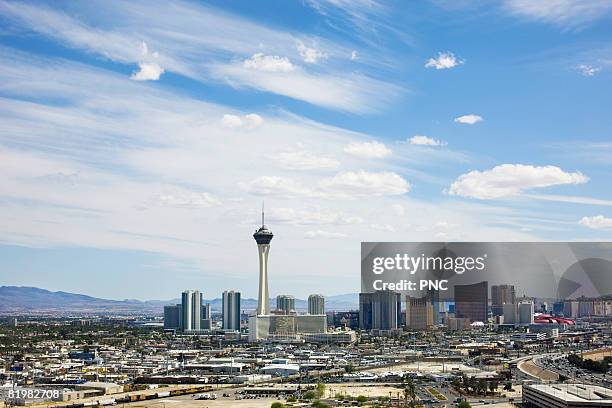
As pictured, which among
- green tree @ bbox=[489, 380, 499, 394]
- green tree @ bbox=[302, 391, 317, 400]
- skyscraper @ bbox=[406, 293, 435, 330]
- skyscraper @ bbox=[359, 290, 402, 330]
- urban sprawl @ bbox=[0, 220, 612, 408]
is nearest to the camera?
green tree @ bbox=[302, 391, 317, 400]

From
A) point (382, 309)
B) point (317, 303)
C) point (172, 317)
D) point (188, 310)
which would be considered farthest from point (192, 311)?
point (382, 309)

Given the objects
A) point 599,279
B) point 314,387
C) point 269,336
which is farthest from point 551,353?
point 599,279

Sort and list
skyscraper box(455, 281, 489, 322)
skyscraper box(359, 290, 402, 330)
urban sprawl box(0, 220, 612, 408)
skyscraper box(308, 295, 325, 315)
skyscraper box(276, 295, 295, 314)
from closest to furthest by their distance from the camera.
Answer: urban sprawl box(0, 220, 612, 408) → skyscraper box(359, 290, 402, 330) → skyscraper box(308, 295, 325, 315) → skyscraper box(276, 295, 295, 314) → skyscraper box(455, 281, 489, 322)

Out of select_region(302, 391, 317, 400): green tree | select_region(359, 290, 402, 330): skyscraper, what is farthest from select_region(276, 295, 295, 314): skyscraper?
select_region(302, 391, 317, 400): green tree

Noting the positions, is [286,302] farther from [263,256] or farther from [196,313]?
[263,256]

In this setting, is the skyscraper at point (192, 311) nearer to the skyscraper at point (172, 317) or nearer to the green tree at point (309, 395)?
the skyscraper at point (172, 317)

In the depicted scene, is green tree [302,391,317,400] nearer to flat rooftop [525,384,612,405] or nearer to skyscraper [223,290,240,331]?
flat rooftop [525,384,612,405]

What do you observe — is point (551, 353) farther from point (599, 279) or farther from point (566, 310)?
point (566, 310)
